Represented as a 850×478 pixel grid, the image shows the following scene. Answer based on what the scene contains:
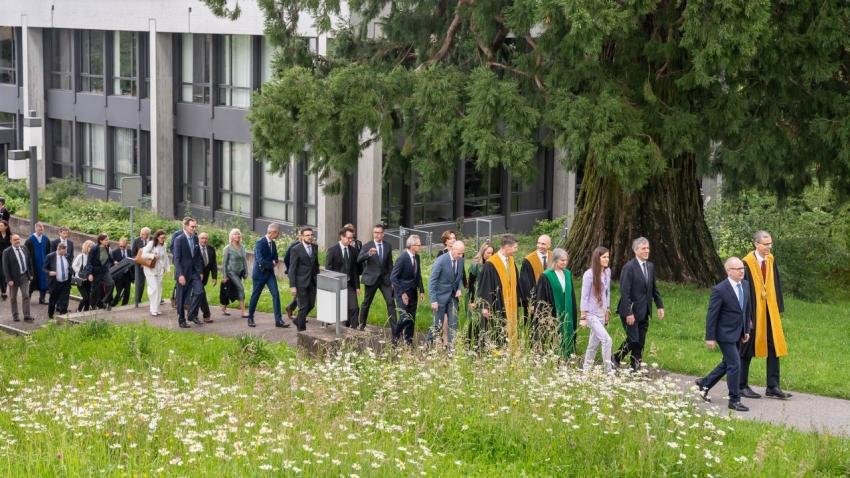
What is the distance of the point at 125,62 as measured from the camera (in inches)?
1476

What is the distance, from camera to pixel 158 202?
117 feet

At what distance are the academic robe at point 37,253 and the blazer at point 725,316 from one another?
39.2ft

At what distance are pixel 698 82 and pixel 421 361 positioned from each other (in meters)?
6.61

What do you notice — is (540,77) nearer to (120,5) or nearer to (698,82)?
(698,82)

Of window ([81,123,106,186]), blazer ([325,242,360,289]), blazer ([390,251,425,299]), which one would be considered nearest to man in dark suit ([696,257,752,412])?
blazer ([390,251,425,299])

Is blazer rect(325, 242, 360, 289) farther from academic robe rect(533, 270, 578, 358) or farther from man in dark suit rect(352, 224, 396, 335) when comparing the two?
academic robe rect(533, 270, 578, 358)

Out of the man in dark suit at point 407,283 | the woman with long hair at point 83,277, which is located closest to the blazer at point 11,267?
the woman with long hair at point 83,277

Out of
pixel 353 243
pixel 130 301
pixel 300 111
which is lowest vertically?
pixel 130 301

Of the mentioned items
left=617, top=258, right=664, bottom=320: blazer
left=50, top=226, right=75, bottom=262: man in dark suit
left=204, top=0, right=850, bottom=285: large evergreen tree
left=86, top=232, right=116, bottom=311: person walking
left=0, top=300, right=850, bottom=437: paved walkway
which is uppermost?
left=204, top=0, right=850, bottom=285: large evergreen tree

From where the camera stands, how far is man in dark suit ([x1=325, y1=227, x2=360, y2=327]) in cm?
1662

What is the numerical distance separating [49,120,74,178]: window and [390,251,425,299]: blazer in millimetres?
27355

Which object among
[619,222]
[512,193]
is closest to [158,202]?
[512,193]

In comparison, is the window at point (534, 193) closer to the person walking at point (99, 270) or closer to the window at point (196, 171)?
the window at point (196, 171)

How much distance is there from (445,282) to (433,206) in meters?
18.0
